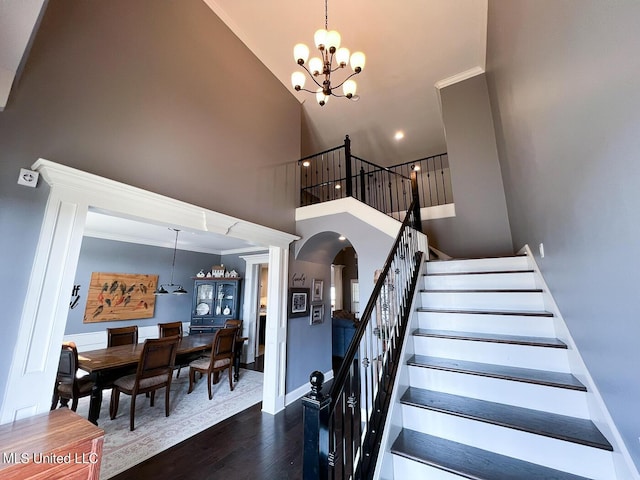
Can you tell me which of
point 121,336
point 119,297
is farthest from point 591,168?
point 119,297

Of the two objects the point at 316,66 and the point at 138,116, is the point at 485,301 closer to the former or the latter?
the point at 316,66

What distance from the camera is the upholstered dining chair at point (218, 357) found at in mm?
4234

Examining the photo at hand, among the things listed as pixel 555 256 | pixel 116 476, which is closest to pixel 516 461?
pixel 555 256

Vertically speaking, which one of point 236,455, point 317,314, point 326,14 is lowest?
point 236,455

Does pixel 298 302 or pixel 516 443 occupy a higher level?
pixel 298 302

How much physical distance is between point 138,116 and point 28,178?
110 cm

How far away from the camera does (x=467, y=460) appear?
1449 millimetres

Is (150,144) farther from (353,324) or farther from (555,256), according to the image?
(353,324)

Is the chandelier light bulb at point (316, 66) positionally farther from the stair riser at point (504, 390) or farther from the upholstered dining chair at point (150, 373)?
the upholstered dining chair at point (150, 373)

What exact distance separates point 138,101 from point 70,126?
689 mm

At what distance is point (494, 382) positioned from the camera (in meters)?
1.73

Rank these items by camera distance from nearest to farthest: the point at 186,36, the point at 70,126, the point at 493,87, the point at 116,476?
1. the point at 70,126
2. the point at 116,476
3. the point at 186,36
4. the point at 493,87

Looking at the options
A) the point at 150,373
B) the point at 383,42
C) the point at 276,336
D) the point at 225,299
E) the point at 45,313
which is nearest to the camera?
the point at 45,313

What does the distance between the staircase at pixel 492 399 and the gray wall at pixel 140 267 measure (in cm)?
655
